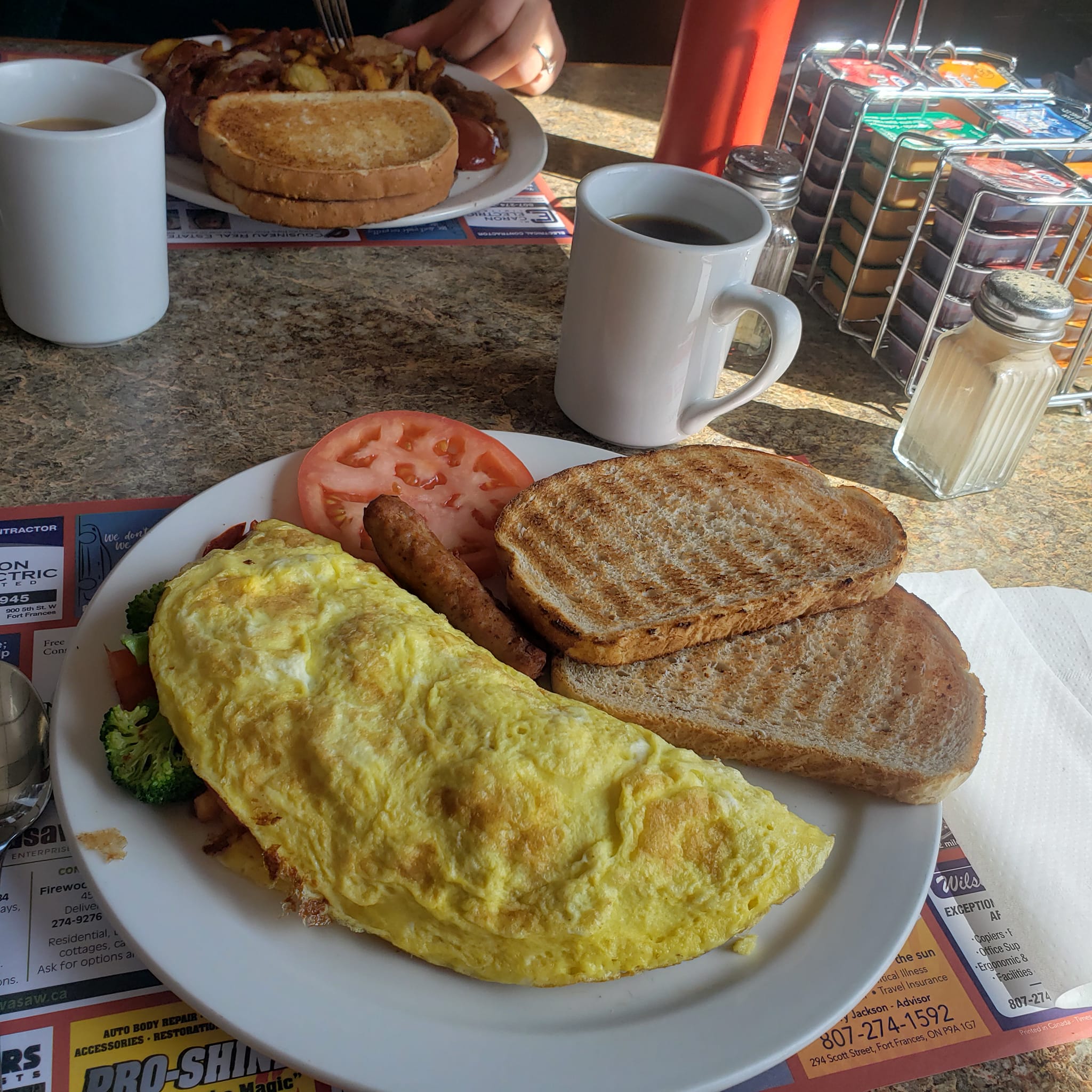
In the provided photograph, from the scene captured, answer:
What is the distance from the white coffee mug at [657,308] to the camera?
61.1 inches

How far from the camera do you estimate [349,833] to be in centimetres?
92

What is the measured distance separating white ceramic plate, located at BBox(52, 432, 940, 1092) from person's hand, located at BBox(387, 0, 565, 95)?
2.51 meters

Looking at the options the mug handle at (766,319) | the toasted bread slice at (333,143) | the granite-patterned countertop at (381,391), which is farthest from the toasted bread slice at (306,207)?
the mug handle at (766,319)

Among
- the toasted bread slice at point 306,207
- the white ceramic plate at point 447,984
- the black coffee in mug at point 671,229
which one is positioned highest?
the black coffee in mug at point 671,229

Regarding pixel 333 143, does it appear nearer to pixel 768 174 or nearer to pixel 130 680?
pixel 768 174

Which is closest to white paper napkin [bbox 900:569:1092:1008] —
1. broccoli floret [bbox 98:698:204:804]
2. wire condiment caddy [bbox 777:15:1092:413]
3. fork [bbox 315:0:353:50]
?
wire condiment caddy [bbox 777:15:1092:413]

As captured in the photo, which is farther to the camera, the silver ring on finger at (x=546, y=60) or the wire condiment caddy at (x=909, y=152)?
the silver ring on finger at (x=546, y=60)

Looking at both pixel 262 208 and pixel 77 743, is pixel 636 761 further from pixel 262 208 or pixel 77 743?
pixel 262 208

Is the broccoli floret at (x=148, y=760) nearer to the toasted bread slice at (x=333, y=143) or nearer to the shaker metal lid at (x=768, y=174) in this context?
the toasted bread slice at (x=333, y=143)

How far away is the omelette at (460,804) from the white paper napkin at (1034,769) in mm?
380

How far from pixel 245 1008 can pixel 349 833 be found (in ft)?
0.57

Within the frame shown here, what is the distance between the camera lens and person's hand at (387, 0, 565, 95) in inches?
114

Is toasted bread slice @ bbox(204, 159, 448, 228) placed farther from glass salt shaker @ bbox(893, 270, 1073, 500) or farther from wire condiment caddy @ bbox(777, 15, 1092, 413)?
glass salt shaker @ bbox(893, 270, 1073, 500)

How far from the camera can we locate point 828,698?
4.14 ft
